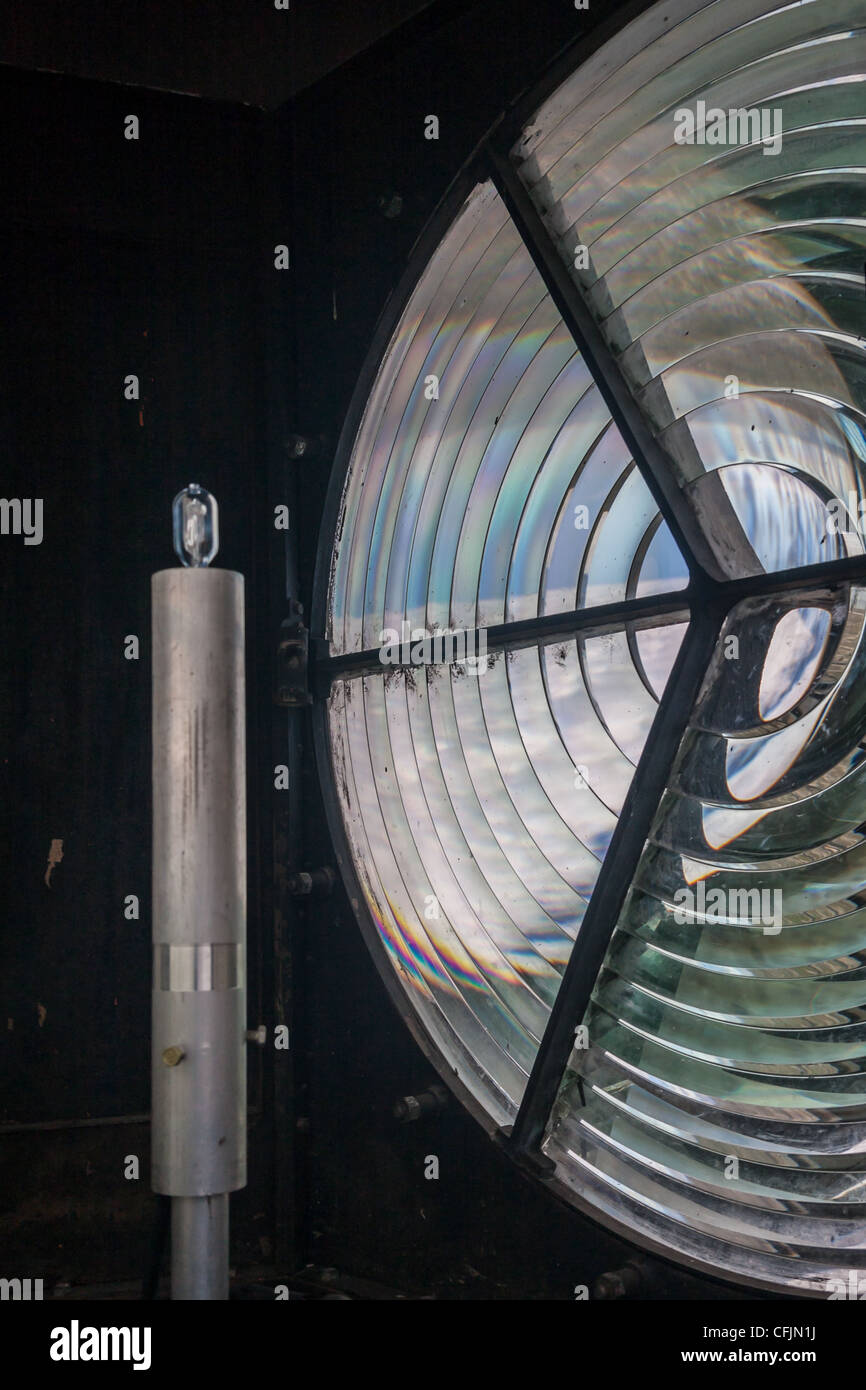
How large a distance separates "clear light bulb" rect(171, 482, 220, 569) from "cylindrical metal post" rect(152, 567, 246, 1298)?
7cm

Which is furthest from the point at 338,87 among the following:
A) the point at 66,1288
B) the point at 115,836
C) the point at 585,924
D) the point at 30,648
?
the point at 66,1288

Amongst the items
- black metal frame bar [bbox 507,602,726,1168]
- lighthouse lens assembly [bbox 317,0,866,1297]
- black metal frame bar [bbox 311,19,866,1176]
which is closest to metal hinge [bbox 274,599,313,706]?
lighthouse lens assembly [bbox 317,0,866,1297]

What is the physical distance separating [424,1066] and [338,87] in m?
1.55

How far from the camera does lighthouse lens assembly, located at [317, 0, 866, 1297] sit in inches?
58.4

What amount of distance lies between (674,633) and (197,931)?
2.56 feet

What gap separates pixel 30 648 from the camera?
2.22 meters

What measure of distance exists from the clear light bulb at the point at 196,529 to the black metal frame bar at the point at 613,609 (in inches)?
20.0

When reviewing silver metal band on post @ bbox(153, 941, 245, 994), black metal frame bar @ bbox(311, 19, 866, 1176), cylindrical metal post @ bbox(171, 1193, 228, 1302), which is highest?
black metal frame bar @ bbox(311, 19, 866, 1176)

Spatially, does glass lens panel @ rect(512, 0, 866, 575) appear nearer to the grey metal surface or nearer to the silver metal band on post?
the grey metal surface

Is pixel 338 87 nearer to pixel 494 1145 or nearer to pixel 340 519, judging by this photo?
pixel 340 519

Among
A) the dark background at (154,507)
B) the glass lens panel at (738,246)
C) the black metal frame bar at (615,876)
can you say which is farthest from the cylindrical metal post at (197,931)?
the dark background at (154,507)

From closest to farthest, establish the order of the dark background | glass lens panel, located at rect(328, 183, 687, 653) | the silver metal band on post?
the silver metal band on post
glass lens panel, located at rect(328, 183, 687, 653)
the dark background

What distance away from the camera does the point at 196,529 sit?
52.7 inches

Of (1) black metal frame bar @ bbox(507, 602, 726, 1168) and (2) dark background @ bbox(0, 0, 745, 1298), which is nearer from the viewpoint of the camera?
(1) black metal frame bar @ bbox(507, 602, 726, 1168)
